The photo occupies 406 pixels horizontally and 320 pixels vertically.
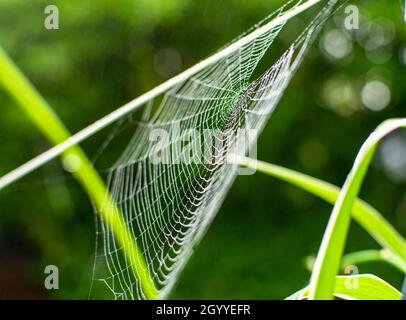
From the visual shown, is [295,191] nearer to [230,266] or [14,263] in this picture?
[230,266]

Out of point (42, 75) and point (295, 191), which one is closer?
point (42, 75)

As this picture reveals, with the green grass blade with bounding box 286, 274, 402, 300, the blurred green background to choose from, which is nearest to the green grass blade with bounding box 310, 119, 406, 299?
the green grass blade with bounding box 286, 274, 402, 300

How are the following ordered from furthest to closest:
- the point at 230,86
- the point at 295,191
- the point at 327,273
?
the point at 295,191 → the point at 230,86 → the point at 327,273

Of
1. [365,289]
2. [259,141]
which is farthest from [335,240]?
[259,141]

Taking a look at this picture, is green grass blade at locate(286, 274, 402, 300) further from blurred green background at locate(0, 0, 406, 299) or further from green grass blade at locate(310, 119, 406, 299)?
blurred green background at locate(0, 0, 406, 299)

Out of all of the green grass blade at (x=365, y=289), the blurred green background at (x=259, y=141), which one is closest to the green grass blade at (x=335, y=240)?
the green grass blade at (x=365, y=289)

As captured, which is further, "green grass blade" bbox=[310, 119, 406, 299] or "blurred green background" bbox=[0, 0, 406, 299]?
"blurred green background" bbox=[0, 0, 406, 299]

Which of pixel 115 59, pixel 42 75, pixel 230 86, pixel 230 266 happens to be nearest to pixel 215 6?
pixel 115 59

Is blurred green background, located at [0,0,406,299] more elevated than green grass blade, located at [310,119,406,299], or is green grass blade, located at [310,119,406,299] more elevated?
blurred green background, located at [0,0,406,299]
